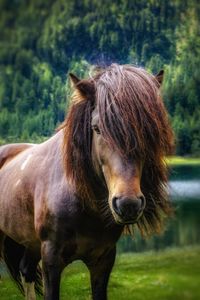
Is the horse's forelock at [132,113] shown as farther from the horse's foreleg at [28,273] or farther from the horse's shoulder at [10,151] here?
the horse's foreleg at [28,273]

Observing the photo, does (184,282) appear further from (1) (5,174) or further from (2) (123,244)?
(2) (123,244)

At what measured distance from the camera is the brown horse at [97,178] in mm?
3637

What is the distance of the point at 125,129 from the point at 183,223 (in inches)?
1085

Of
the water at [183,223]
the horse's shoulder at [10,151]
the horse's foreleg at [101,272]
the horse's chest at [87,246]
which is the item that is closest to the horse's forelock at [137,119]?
the horse's chest at [87,246]

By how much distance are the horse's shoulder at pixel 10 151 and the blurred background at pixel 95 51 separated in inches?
1340

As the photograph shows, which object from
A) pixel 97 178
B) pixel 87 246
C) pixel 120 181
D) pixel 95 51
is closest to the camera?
pixel 120 181

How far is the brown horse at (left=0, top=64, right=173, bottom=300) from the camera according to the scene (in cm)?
364

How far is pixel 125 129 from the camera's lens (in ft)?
12.0

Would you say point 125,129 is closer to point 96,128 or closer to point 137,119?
point 137,119

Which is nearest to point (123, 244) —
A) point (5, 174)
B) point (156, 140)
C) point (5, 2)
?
point (5, 2)

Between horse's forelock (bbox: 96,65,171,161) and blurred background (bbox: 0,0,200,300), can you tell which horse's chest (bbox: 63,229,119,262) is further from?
blurred background (bbox: 0,0,200,300)

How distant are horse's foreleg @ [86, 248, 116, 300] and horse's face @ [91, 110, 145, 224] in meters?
1.07

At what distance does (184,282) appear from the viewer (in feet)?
14.6

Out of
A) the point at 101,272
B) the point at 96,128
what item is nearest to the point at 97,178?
the point at 96,128
